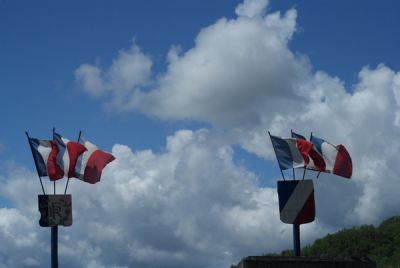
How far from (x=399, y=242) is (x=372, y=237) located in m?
4.97

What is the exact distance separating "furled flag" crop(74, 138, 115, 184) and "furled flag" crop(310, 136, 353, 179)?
459cm

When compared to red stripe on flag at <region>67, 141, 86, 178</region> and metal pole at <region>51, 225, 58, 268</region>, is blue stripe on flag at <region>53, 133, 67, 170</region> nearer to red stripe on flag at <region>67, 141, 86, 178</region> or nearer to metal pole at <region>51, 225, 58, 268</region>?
red stripe on flag at <region>67, 141, 86, 178</region>

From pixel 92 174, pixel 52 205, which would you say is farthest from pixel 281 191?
pixel 92 174

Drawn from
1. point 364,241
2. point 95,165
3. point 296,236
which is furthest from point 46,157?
point 364,241

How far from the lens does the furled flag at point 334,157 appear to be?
43.9ft

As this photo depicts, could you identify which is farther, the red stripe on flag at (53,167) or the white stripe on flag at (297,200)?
the red stripe on flag at (53,167)

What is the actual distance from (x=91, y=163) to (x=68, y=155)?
0.56 meters

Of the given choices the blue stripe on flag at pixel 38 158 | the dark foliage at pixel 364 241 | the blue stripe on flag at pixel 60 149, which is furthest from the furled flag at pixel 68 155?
the dark foliage at pixel 364 241

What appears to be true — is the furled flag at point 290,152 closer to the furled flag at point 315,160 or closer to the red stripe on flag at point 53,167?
the furled flag at point 315,160

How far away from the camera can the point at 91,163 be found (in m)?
15.4

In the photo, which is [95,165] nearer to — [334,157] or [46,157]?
[46,157]

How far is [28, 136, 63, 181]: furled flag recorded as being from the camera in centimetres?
1468

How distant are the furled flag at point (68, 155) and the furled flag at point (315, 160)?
14.8ft

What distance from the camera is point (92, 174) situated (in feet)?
50.4
